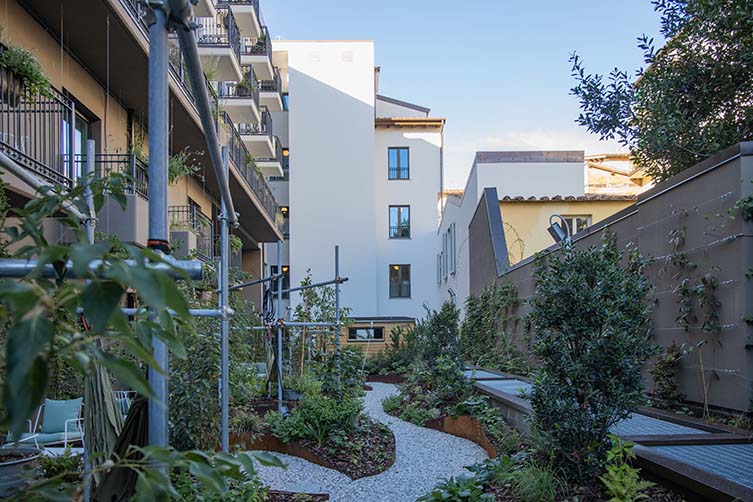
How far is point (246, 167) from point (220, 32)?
16.8 ft

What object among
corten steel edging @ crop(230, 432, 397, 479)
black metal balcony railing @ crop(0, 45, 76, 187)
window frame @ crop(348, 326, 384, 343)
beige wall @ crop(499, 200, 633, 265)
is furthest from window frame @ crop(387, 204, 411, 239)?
corten steel edging @ crop(230, 432, 397, 479)

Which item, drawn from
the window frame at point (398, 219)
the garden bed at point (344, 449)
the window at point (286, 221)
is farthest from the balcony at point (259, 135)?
the garden bed at point (344, 449)

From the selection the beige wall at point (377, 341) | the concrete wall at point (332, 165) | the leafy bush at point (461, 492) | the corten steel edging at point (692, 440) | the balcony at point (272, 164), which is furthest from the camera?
the concrete wall at point (332, 165)

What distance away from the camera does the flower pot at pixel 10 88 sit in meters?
6.99

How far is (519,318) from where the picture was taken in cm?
1254

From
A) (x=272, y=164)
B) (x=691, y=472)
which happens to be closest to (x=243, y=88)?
(x=272, y=164)

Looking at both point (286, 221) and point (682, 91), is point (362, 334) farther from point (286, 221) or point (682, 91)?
point (682, 91)

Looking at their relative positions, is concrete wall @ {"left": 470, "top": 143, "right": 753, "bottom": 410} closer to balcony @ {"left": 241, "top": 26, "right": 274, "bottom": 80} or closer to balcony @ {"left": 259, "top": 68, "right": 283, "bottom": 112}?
balcony @ {"left": 241, "top": 26, "right": 274, "bottom": 80}

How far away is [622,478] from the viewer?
419 centimetres

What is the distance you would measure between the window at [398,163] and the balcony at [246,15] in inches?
352

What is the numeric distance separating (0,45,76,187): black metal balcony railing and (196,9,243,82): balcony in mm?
10496

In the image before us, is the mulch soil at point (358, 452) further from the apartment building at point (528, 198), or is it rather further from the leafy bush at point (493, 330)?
the apartment building at point (528, 198)

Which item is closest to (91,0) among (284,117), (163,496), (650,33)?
(650,33)

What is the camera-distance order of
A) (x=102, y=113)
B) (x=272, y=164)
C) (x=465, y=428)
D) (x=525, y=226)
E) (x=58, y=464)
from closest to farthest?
(x=58, y=464)
(x=465, y=428)
(x=102, y=113)
(x=525, y=226)
(x=272, y=164)
